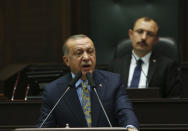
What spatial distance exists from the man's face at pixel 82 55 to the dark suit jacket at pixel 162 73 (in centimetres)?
117

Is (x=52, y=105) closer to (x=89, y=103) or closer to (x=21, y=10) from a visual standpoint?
(x=89, y=103)

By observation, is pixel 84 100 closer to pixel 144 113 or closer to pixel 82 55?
pixel 82 55

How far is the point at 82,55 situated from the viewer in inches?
97.5

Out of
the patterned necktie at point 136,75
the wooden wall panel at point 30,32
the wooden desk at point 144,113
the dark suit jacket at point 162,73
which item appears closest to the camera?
the wooden desk at point 144,113

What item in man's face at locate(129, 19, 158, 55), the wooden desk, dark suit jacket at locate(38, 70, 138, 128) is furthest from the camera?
man's face at locate(129, 19, 158, 55)

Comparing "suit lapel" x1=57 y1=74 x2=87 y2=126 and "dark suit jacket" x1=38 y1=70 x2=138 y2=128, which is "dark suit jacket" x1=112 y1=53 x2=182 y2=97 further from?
"suit lapel" x1=57 y1=74 x2=87 y2=126

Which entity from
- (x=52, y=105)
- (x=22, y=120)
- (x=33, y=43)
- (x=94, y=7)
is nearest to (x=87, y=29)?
(x=94, y=7)

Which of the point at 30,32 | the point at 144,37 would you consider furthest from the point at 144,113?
the point at 30,32

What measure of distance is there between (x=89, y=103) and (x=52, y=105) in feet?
0.69

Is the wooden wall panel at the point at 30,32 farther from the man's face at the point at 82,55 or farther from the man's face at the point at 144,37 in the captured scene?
the man's face at the point at 82,55

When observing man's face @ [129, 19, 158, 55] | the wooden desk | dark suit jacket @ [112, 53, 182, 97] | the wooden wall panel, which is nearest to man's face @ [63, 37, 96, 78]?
the wooden desk

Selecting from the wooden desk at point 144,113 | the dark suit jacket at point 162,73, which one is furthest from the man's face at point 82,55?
the dark suit jacket at point 162,73

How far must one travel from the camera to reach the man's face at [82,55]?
245 cm

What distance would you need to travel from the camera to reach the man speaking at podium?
2.41m
